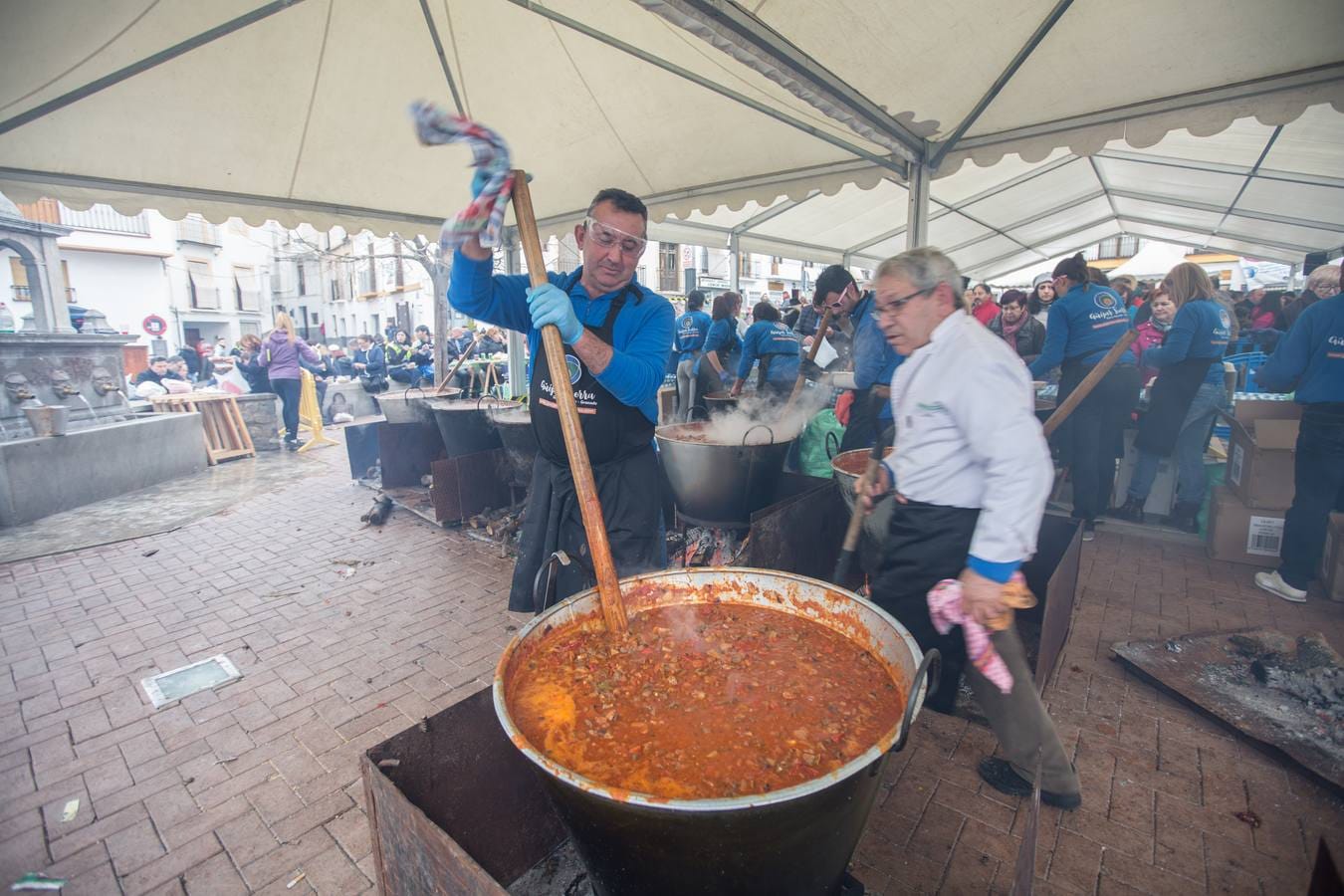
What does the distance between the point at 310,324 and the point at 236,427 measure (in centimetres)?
4130

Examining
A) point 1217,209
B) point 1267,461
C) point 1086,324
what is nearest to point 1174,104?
point 1086,324

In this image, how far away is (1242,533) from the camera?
16.5 feet

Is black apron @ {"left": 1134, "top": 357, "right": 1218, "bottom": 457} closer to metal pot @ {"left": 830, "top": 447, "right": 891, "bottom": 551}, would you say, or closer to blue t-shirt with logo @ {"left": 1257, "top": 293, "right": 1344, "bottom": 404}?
blue t-shirt with logo @ {"left": 1257, "top": 293, "right": 1344, "bottom": 404}

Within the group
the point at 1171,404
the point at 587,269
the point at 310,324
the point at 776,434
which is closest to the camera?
the point at 587,269

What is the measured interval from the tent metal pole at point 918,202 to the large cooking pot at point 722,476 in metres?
1.92

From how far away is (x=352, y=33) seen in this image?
3801 mm

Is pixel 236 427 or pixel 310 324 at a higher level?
pixel 310 324

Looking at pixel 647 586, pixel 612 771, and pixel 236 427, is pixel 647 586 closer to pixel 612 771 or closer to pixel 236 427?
pixel 612 771

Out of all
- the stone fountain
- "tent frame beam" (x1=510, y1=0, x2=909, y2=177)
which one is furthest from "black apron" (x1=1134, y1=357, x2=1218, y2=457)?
the stone fountain

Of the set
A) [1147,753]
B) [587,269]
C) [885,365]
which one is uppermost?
[587,269]

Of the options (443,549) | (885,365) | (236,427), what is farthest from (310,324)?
(885,365)

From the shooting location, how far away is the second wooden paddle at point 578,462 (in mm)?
2076

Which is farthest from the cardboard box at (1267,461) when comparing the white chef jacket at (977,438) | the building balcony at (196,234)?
the building balcony at (196,234)

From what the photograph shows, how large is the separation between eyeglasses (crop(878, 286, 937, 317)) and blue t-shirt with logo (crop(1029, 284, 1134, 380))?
156 inches
